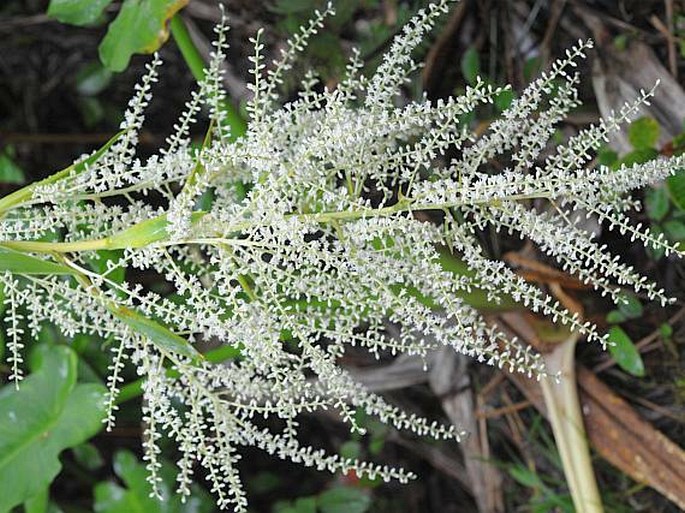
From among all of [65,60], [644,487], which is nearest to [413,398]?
[644,487]

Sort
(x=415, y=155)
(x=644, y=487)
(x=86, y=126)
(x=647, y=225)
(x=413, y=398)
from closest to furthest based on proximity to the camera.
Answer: (x=415, y=155) → (x=647, y=225) → (x=644, y=487) → (x=413, y=398) → (x=86, y=126)

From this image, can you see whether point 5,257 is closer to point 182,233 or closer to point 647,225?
point 182,233

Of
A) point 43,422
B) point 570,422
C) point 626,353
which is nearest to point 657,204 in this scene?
point 626,353

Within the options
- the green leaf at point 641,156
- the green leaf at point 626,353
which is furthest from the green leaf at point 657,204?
the green leaf at point 626,353

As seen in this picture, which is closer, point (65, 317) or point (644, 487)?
point (65, 317)

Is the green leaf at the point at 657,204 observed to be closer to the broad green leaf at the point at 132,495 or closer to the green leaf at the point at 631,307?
the green leaf at the point at 631,307

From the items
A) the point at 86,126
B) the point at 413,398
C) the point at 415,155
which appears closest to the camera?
the point at 415,155

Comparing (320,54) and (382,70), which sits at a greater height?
(320,54)
